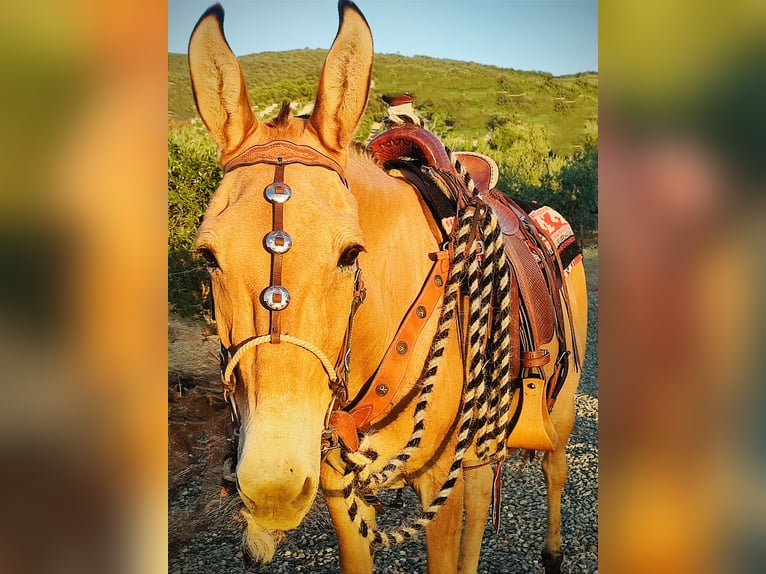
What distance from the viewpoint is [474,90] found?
3481 cm

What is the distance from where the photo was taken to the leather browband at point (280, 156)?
1.64 meters

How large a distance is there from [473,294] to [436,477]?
793 mm

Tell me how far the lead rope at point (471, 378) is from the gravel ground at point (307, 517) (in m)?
1.90

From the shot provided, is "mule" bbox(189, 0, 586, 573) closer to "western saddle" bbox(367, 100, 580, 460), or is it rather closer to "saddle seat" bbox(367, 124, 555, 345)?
"western saddle" bbox(367, 100, 580, 460)

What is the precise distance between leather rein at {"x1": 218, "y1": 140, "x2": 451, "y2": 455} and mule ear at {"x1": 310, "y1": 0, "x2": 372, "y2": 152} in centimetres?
10

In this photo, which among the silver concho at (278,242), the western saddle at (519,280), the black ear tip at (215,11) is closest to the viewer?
the silver concho at (278,242)

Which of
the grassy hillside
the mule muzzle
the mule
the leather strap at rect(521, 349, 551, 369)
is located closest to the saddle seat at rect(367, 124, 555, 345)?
the leather strap at rect(521, 349, 551, 369)

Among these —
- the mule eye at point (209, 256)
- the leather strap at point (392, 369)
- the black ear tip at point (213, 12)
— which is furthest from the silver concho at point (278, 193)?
the leather strap at point (392, 369)

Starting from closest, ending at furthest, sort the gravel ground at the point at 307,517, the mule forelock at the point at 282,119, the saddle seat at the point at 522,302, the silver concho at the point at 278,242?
the silver concho at the point at 278,242
the mule forelock at the point at 282,119
the saddle seat at the point at 522,302
the gravel ground at the point at 307,517

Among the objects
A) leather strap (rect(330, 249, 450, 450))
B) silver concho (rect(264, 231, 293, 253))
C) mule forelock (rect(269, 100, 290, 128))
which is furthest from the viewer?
leather strap (rect(330, 249, 450, 450))

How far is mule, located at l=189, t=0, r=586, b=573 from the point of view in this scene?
1.43 m

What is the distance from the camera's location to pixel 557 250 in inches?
152

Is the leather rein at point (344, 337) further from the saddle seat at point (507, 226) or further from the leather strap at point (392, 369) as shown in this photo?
the saddle seat at point (507, 226)
